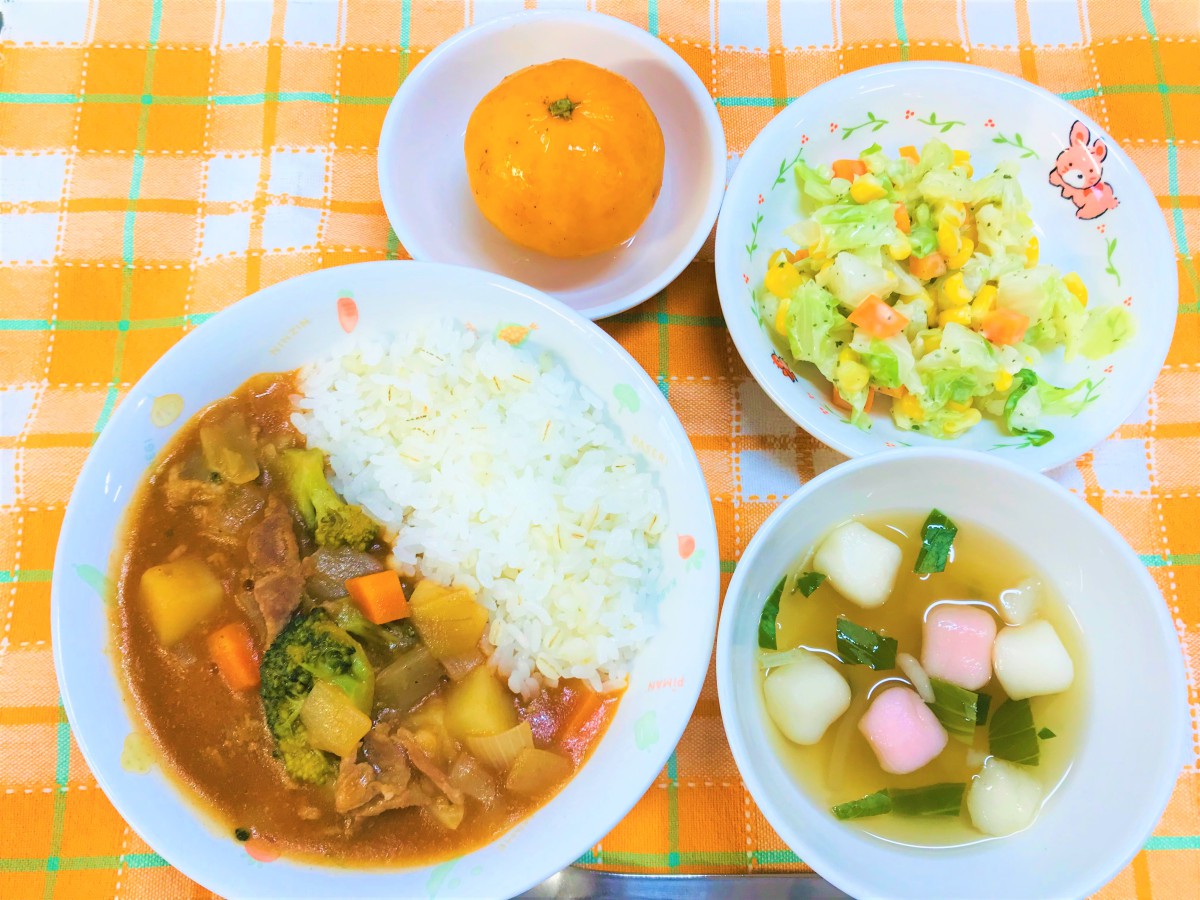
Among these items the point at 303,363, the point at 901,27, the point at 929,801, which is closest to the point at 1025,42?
the point at 901,27

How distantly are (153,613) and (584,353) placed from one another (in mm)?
1243

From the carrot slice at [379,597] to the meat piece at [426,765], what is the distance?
0.27 meters

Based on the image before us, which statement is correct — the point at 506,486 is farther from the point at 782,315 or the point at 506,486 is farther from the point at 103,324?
the point at 103,324

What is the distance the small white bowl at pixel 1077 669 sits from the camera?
1754mm

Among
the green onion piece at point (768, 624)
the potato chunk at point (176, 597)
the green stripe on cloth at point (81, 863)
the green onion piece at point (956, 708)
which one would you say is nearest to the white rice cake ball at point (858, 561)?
the green onion piece at point (768, 624)

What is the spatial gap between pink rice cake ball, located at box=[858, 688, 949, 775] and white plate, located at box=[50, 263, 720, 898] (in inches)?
20.2

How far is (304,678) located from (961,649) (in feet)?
5.39

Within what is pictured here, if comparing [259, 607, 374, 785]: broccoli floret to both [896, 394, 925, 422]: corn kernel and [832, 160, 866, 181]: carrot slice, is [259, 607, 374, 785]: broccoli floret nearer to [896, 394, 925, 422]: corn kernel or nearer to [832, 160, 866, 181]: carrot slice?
[896, 394, 925, 422]: corn kernel

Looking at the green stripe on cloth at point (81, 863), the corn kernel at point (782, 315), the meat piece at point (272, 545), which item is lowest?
the green stripe on cloth at point (81, 863)

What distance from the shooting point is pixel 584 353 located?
203cm

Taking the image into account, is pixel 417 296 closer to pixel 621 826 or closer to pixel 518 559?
pixel 518 559

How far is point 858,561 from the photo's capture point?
6.67 ft

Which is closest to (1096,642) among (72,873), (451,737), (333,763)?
(451,737)

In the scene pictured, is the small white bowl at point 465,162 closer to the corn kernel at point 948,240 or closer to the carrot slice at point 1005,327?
the corn kernel at point 948,240
